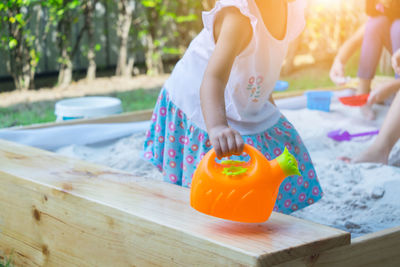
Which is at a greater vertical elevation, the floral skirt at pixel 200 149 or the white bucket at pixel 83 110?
the floral skirt at pixel 200 149

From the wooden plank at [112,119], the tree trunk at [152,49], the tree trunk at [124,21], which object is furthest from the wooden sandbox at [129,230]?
the tree trunk at [152,49]

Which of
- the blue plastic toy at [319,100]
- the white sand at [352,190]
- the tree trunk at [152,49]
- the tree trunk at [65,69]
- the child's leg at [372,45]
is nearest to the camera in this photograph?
the white sand at [352,190]

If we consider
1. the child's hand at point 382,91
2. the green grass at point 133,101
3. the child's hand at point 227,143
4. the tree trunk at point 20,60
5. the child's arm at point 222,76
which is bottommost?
the green grass at point 133,101

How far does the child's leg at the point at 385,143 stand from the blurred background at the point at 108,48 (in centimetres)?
197

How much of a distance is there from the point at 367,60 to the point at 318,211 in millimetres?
1490

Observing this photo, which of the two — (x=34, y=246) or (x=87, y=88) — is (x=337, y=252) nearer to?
(x=34, y=246)

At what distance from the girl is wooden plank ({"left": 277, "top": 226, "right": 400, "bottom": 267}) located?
443 millimetres

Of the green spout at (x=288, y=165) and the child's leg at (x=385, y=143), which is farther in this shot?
the child's leg at (x=385, y=143)

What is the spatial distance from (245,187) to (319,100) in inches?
81.6

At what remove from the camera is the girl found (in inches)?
57.9

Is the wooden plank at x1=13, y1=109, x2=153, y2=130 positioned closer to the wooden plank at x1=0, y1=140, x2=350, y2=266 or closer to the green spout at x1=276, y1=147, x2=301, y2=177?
the wooden plank at x1=0, y1=140, x2=350, y2=266

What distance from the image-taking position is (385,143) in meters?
2.04

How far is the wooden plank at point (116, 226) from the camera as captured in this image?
963mm

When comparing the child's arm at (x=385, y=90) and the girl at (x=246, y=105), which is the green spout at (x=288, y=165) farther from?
the child's arm at (x=385, y=90)
